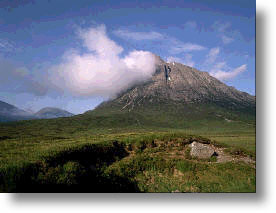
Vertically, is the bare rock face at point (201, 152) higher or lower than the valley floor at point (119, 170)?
higher

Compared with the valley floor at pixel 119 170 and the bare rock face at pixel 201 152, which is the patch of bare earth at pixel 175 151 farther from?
the bare rock face at pixel 201 152

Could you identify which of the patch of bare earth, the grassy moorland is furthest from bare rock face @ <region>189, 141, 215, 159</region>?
the grassy moorland

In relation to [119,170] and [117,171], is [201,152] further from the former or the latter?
[117,171]

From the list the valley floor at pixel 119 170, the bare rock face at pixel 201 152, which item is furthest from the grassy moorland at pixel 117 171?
the bare rock face at pixel 201 152

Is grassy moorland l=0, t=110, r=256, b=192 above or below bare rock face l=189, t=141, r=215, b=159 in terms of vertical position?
below

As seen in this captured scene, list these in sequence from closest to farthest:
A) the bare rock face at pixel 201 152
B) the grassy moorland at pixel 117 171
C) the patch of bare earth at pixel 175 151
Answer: the grassy moorland at pixel 117 171 → the patch of bare earth at pixel 175 151 → the bare rock face at pixel 201 152

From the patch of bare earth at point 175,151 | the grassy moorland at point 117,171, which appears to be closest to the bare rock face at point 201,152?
the patch of bare earth at point 175,151

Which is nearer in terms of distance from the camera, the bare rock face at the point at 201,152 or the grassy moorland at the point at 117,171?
the grassy moorland at the point at 117,171

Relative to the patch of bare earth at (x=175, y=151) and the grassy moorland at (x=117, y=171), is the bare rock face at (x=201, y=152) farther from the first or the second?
the grassy moorland at (x=117, y=171)

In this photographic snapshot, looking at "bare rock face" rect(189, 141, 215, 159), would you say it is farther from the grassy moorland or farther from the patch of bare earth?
the grassy moorland

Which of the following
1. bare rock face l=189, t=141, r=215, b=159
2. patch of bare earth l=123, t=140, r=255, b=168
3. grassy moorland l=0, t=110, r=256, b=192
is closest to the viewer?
grassy moorland l=0, t=110, r=256, b=192

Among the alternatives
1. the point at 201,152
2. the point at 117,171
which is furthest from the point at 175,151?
the point at 117,171

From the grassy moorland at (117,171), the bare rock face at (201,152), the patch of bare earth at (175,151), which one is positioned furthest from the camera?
the bare rock face at (201,152)

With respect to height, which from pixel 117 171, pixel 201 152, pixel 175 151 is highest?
pixel 201 152
